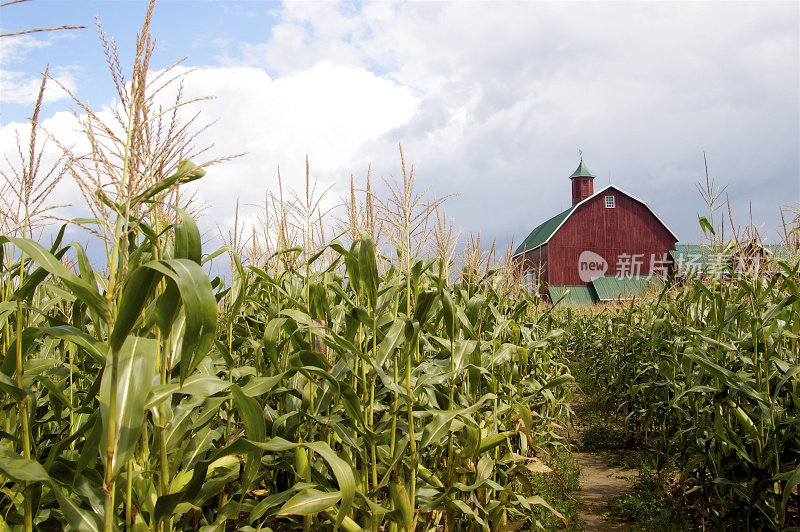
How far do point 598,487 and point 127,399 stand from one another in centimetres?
525

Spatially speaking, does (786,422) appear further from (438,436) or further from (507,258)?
(507,258)

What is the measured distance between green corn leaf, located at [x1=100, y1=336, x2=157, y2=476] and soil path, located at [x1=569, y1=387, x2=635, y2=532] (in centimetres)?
415

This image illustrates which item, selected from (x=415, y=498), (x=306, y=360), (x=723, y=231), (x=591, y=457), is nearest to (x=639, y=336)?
(x=591, y=457)

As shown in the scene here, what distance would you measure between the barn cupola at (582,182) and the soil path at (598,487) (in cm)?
3995

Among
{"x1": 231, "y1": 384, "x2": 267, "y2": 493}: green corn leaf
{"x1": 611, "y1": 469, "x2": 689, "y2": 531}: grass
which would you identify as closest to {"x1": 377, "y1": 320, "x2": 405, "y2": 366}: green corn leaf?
{"x1": 231, "y1": 384, "x2": 267, "y2": 493}: green corn leaf

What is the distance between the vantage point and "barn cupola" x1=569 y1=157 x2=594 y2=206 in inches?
1708

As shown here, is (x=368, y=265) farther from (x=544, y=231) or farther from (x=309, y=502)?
(x=544, y=231)

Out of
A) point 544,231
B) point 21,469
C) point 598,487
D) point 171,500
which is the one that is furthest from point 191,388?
point 544,231

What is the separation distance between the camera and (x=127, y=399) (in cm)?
137

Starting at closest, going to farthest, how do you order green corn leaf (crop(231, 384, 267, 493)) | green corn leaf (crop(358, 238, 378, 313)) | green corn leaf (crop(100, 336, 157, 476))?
1. green corn leaf (crop(100, 336, 157, 476))
2. green corn leaf (crop(231, 384, 267, 493))
3. green corn leaf (crop(358, 238, 378, 313))

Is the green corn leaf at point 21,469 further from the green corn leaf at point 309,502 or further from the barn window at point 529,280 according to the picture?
the barn window at point 529,280

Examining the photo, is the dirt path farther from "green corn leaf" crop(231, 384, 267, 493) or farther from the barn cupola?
the barn cupola

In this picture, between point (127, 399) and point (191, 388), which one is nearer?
point (127, 399)

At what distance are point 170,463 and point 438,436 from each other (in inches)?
49.5
